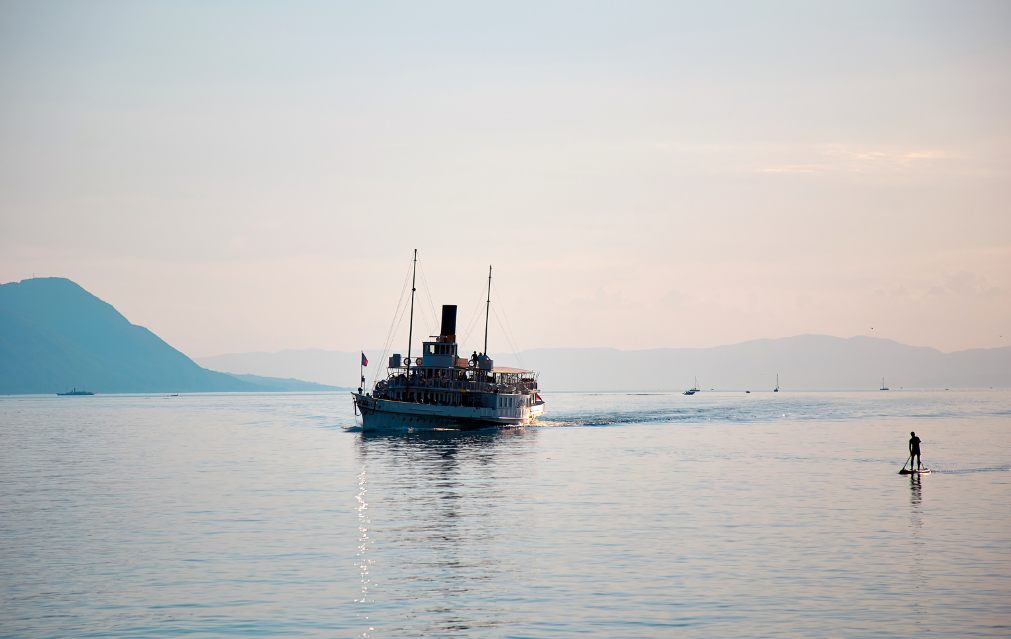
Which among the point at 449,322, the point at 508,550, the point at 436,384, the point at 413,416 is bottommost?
the point at 508,550

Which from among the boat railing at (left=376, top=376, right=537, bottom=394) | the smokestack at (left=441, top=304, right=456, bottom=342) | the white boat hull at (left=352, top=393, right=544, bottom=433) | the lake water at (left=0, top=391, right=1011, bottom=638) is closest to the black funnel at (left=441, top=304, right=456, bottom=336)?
the smokestack at (left=441, top=304, right=456, bottom=342)

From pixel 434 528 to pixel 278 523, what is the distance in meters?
7.26

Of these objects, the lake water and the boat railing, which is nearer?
the lake water

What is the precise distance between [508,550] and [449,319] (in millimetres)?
85916

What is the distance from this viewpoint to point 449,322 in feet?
380

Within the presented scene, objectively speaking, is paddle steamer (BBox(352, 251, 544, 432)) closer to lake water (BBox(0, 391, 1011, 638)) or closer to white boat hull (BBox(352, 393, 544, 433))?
white boat hull (BBox(352, 393, 544, 433))

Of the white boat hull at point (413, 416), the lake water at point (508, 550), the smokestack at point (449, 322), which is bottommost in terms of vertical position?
the lake water at point (508, 550)

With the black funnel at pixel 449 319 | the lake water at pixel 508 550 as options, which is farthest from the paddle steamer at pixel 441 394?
the lake water at pixel 508 550

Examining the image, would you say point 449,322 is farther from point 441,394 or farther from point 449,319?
point 441,394

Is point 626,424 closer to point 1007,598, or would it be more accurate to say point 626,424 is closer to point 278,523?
point 278,523

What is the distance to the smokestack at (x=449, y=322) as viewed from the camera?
378 ft

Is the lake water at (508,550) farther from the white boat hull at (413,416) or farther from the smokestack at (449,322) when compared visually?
the smokestack at (449,322)

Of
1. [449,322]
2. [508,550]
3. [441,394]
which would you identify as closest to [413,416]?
[441,394]

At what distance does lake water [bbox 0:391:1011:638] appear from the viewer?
2166 cm
